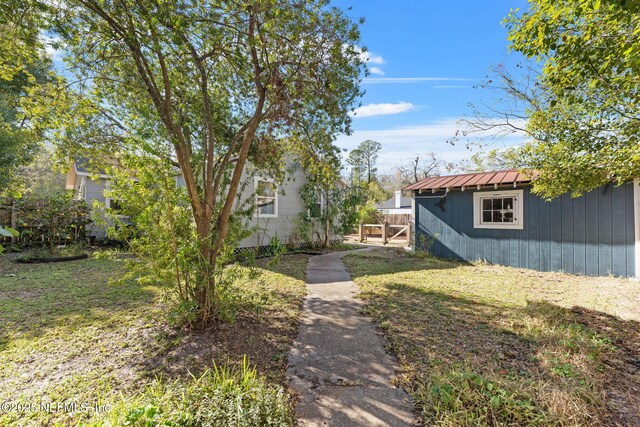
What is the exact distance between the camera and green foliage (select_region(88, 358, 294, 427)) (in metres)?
1.75

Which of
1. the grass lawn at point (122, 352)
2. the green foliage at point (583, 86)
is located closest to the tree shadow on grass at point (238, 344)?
the grass lawn at point (122, 352)

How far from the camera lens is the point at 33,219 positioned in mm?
8500

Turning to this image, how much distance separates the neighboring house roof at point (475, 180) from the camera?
7.56 m

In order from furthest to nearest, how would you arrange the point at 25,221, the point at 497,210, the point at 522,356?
the point at 25,221, the point at 497,210, the point at 522,356

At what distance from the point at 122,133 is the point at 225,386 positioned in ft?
14.2

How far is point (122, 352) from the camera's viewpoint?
115 inches

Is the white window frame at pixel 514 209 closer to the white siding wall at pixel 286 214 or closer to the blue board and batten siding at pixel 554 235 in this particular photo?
the blue board and batten siding at pixel 554 235

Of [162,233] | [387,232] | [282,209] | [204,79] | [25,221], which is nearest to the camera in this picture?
[162,233]

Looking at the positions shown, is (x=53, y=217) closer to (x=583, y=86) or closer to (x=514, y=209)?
(x=583, y=86)

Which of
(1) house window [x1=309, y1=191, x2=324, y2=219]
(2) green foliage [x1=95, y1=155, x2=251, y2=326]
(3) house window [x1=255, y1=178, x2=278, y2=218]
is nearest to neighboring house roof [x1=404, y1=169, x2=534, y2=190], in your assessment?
(1) house window [x1=309, y1=191, x2=324, y2=219]

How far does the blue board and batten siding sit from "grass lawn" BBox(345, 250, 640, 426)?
31.1 inches

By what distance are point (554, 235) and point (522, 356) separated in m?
5.89

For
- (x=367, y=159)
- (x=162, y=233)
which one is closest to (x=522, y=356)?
(x=162, y=233)

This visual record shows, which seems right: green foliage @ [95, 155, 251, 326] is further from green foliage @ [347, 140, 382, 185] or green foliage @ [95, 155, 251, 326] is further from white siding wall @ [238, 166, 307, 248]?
green foliage @ [347, 140, 382, 185]
